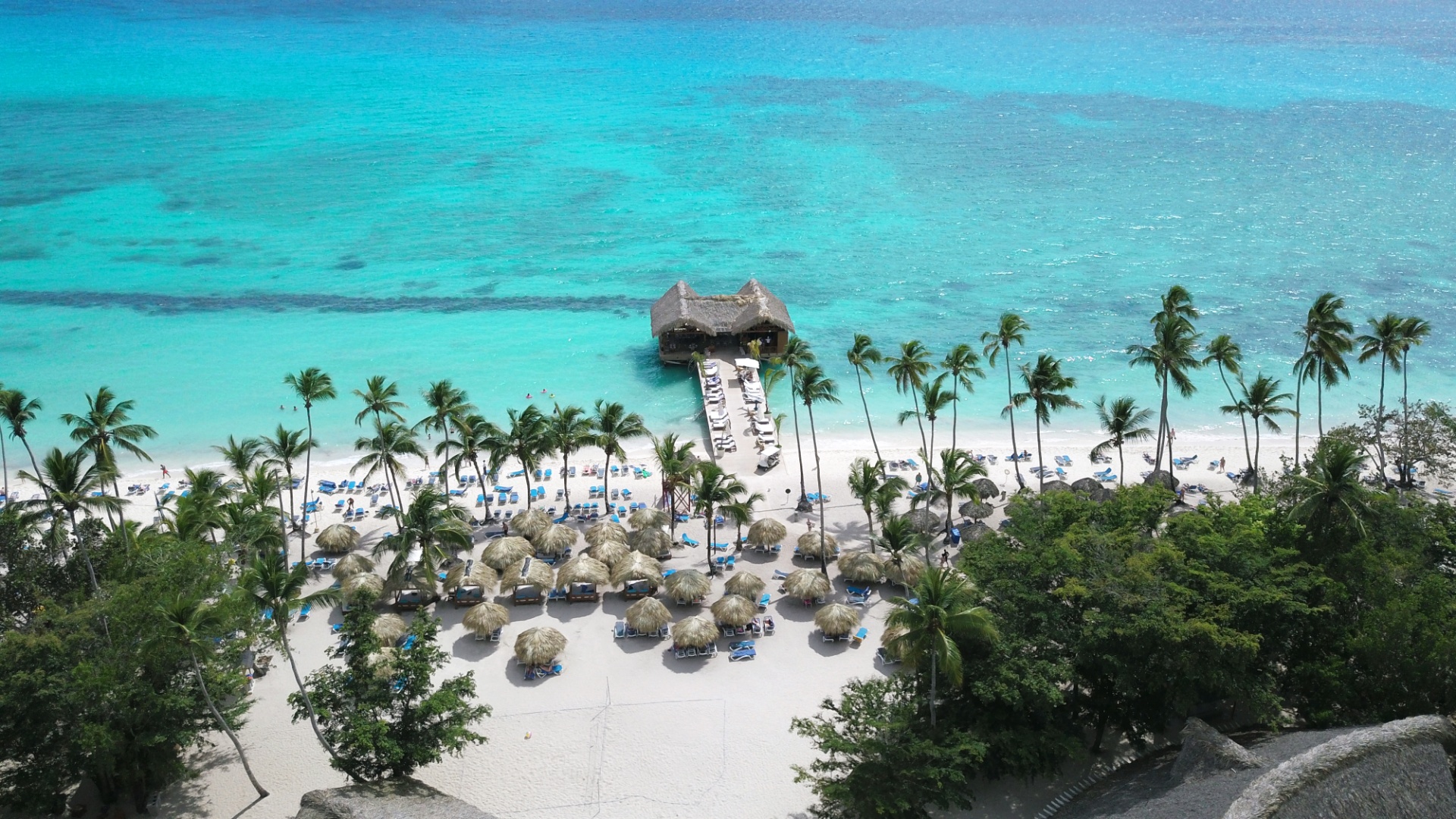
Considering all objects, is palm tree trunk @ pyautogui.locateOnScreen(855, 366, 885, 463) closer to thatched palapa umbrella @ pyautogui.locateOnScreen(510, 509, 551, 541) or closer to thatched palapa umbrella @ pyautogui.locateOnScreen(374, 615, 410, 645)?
thatched palapa umbrella @ pyautogui.locateOnScreen(510, 509, 551, 541)

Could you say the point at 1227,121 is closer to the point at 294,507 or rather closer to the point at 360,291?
the point at 360,291

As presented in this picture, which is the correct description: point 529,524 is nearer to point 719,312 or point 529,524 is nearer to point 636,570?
point 636,570

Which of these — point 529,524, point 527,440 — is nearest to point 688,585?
point 529,524

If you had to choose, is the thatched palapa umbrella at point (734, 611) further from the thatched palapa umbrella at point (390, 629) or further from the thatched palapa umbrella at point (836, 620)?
the thatched palapa umbrella at point (390, 629)

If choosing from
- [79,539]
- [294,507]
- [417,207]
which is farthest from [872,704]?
[417,207]

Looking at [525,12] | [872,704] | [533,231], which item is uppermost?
[525,12]

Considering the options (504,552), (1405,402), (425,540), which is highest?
(1405,402)
